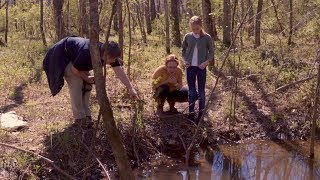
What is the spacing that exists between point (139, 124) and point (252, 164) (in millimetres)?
1676

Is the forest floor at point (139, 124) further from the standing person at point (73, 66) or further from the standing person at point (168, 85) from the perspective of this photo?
the standing person at point (73, 66)

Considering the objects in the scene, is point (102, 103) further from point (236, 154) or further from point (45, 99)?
point (45, 99)

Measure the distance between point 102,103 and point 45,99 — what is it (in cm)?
484

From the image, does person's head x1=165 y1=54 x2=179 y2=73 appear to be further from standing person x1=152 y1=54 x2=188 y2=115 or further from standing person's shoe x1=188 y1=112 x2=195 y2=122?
standing person's shoe x1=188 y1=112 x2=195 y2=122

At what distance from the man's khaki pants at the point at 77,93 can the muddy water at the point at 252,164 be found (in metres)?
1.21

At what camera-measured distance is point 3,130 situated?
5.65m

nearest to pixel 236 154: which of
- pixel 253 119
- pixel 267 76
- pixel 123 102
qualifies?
pixel 253 119

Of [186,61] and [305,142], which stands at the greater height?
[186,61]

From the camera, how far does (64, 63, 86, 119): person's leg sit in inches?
218

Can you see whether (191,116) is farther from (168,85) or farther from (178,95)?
(168,85)

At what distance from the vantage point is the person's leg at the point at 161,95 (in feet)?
21.4

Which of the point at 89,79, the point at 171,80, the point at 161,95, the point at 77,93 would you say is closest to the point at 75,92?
the point at 77,93

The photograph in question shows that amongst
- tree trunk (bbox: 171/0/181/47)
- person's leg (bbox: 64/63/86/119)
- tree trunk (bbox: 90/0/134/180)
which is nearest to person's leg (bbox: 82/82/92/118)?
person's leg (bbox: 64/63/86/119)

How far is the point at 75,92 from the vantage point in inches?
222
